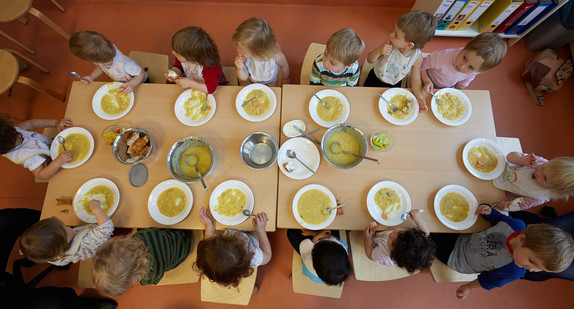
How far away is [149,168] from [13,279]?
162 cm

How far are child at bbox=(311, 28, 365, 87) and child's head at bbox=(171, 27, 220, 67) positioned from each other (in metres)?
0.86

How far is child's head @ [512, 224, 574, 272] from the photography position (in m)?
1.45

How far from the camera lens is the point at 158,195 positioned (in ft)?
5.57

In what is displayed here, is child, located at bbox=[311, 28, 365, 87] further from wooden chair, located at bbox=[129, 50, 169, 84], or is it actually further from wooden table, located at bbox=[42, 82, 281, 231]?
wooden chair, located at bbox=[129, 50, 169, 84]

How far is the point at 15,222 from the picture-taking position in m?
1.98

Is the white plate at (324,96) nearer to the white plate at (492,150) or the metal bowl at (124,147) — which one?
the white plate at (492,150)

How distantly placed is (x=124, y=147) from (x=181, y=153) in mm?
390

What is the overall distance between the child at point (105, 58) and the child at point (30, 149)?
500 millimetres

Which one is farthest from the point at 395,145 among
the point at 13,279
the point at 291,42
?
the point at 13,279

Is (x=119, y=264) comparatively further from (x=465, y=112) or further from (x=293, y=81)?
(x=465, y=112)

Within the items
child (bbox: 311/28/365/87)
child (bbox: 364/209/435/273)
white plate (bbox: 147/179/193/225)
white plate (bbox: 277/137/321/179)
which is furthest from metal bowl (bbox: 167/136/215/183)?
child (bbox: 364/209/435/273)

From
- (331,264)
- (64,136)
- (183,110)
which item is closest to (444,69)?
(331,264)

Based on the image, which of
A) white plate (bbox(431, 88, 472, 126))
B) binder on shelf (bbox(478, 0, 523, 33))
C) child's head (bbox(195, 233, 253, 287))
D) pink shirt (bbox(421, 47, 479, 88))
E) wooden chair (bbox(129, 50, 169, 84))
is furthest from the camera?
→ binder on shelf (bbox(478, 0, 523, 33))

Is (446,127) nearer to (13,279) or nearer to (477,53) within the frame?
(477,53)
